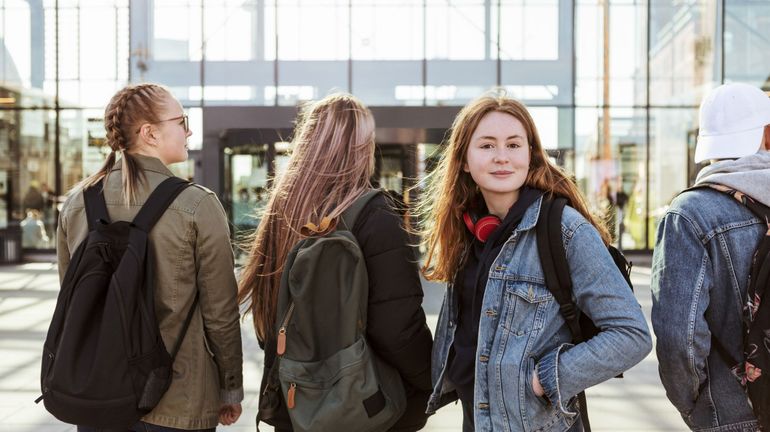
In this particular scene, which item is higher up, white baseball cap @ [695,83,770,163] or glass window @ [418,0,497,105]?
glass window @ [418,0,497,105]

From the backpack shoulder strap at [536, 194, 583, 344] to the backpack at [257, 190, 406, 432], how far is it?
1.89ft

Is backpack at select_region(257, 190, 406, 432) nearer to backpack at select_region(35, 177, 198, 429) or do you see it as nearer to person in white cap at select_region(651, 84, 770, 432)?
backpack at select_region(35, 177, 198, 429)

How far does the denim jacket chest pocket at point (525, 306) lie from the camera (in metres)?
2.00

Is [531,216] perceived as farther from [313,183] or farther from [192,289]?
[192,289]

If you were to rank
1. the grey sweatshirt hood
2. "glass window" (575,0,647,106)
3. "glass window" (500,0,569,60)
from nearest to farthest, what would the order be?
the grey sweatshirt hood < "glass window" (575,0,647,106) < "glass window" (500,0,569,60)

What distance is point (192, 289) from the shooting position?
8.08 ft

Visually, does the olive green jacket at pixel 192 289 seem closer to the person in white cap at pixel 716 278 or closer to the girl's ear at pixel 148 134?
the girl's ear at pixel 148 134

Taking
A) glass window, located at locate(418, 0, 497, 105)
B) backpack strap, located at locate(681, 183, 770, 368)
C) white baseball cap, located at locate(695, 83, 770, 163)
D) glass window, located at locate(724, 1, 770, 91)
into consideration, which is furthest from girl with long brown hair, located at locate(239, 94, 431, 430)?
glass window, located at locate(724, 1, 770, 91)

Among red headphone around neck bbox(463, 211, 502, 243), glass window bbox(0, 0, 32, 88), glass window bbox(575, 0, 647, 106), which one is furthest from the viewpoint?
glass window bbox(0, 0, 32, 88)

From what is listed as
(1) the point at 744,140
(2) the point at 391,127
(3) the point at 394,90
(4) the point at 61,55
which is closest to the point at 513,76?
(3) the point at 394,90

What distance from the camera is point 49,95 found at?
20422 millimetres

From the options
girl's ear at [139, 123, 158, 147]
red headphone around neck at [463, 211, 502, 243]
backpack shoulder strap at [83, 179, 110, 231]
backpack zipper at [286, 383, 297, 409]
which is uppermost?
girl's ear at [139, 123, 158, 147]

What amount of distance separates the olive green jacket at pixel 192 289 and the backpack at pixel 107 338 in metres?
0.09

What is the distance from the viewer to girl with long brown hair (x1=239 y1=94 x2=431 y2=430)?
2.29 meters
